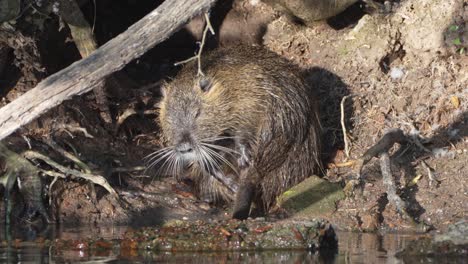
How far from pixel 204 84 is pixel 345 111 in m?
1.46

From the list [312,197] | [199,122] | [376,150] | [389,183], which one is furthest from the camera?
[199,122]

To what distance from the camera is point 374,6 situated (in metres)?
8.83

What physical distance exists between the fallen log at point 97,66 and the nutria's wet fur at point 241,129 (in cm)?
131

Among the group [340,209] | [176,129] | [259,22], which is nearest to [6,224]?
[176,129]

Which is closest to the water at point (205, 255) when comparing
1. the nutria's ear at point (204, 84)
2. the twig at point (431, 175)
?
the twig at point (431, 175)

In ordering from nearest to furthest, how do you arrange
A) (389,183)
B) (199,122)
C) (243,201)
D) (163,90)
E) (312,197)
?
(389,183)
(243,201)
(312,197)
(199,122)
(163,90)

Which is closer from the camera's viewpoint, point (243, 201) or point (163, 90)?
point (243, 201)

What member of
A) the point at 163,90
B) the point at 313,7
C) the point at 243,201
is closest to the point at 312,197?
the point at 243,201

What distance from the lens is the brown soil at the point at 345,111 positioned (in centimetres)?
768

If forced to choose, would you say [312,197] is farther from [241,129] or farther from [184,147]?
[184,147]

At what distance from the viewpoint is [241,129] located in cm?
787

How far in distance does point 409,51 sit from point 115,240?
3727 millimetres

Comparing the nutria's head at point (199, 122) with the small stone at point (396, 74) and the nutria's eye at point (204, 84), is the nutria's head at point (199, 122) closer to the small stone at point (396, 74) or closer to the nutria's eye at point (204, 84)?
the nutria's eye at point (204, 84)

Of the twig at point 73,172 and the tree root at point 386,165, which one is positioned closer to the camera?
the tree root at point 386,165
